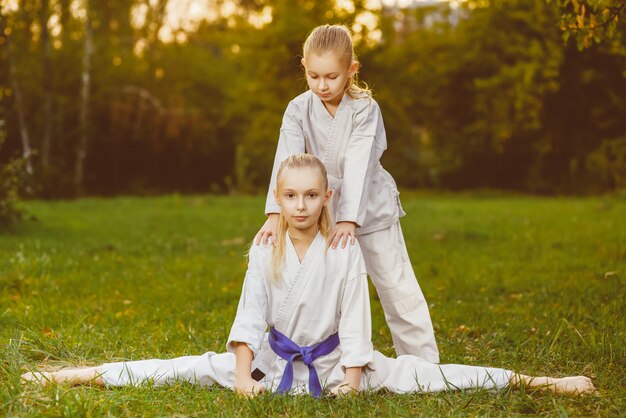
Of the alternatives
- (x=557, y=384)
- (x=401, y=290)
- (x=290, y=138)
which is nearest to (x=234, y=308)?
(x=401, y=290)

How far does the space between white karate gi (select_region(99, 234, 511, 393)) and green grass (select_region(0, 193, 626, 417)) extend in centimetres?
11

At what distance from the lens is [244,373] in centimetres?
346

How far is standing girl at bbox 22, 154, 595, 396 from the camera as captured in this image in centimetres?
349

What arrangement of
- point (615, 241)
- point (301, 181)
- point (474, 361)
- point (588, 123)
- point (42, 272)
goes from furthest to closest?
1. point (588, 123)
2. point (615, 241)
3. point (42, 272)
4. point (474, 361)
5. point (301, 181)

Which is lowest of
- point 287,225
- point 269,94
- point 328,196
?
point 287,225

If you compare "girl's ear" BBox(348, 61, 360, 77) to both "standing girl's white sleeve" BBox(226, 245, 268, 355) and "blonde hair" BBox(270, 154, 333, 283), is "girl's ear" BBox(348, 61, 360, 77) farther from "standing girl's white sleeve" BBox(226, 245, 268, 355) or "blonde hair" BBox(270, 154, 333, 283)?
"standing girl's white sleeve" BBox(226, 245, 268, 355)

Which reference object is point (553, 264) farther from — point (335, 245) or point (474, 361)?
point (335, 245)

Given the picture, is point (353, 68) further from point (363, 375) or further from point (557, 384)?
point (557, 384)

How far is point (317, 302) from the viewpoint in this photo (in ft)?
11.7

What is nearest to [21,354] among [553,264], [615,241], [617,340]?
[617,340]

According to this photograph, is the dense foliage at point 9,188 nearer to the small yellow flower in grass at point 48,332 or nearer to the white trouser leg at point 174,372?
the small yellow flower in grass at point 48,332

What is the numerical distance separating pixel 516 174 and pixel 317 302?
21608 millimetres

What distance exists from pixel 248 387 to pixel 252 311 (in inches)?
14.2

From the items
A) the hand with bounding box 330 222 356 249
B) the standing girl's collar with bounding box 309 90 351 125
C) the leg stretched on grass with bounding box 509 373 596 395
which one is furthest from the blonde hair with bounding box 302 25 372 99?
the leg stretched on grass with bounding box 509 373 596 395
